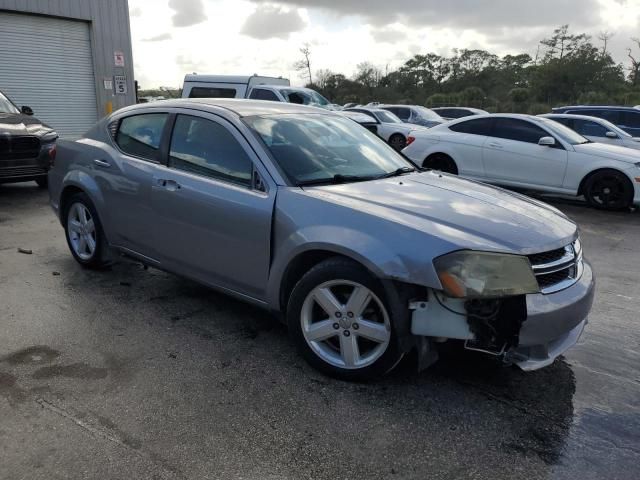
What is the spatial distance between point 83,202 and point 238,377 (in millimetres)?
2668

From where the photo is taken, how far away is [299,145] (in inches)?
152

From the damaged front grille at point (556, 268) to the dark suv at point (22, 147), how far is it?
7.83 metres

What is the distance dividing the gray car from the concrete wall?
45.7 feet

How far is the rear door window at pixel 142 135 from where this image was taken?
4363mm

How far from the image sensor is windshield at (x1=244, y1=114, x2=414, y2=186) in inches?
145

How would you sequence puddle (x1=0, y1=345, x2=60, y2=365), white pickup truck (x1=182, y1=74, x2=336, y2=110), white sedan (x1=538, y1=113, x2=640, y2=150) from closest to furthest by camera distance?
1. puddle (x1=0, y1=345, x2=60, y2=365)
2. white sedan (x1=538, y1=113, x2=640, y2=150)
3. white pickup truck (x1=182, y1=74, x2=336, y2=110)

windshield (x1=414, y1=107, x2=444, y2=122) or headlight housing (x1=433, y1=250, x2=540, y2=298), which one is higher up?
headlight housing (x1=433, y1=250, x2=540, y2=298)

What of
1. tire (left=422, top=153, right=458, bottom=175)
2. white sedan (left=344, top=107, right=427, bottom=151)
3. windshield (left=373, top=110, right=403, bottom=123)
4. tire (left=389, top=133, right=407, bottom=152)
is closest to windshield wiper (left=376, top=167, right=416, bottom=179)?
tire (left=422, top=153, right=458, bottom=175)

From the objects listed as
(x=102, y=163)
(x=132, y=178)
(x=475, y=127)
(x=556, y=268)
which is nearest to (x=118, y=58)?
(x=475, y=127)

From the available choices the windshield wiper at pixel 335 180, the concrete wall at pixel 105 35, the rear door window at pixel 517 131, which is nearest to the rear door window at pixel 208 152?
the windshield wiper at pixel 335 180

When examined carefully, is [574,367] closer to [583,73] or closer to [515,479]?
[515,479]

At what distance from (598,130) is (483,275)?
10.8 meters

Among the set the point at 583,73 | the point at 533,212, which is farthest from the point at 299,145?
the point at 583,73

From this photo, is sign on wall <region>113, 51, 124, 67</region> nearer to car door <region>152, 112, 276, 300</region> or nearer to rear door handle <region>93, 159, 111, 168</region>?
rear door handle <region>93, 159, 111, 168</region>
